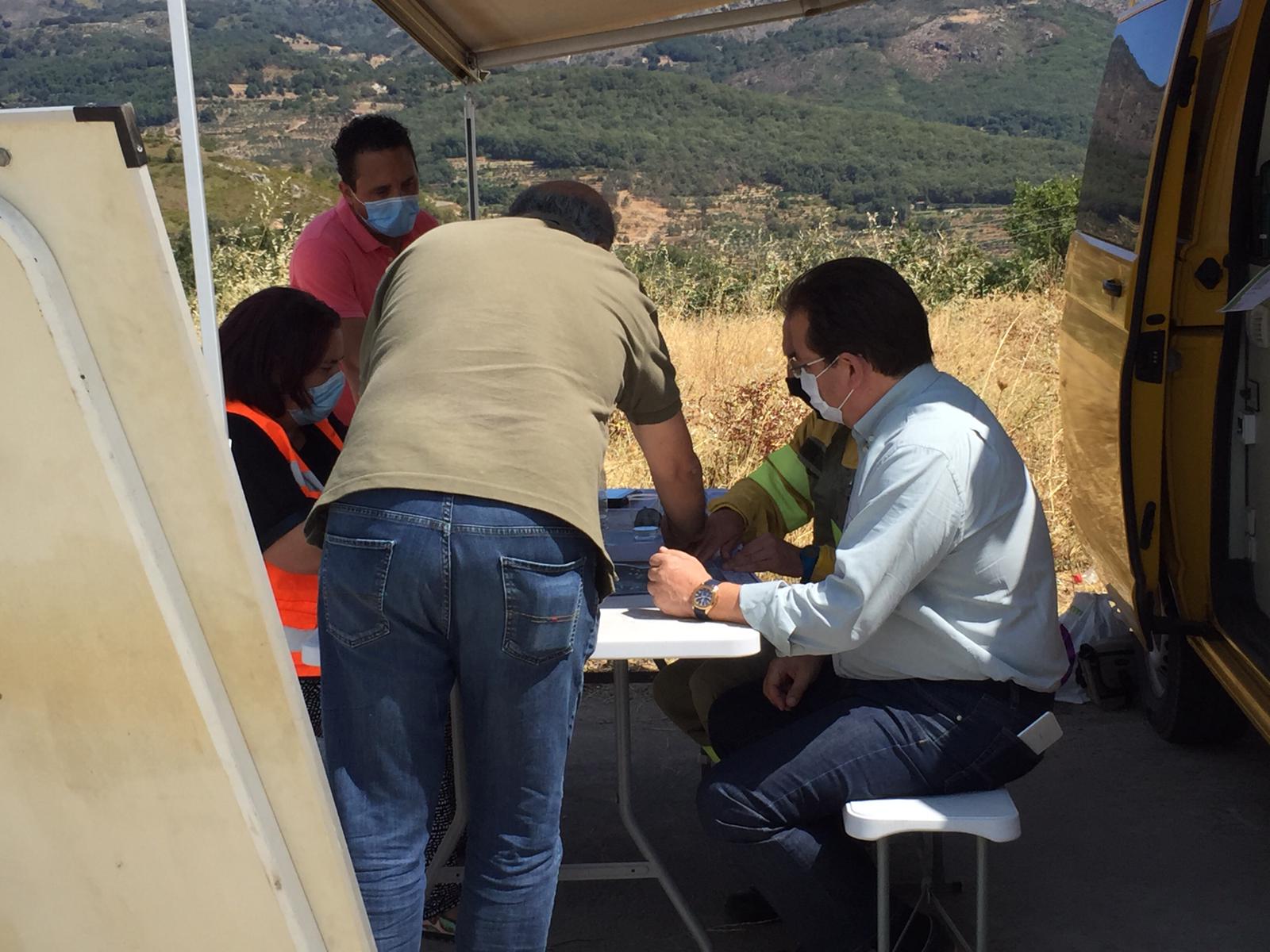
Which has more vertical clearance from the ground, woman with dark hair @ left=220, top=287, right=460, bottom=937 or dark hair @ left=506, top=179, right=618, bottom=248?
dark hair @ left=506, top=179, right=618, bottom=248

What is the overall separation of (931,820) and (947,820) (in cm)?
3

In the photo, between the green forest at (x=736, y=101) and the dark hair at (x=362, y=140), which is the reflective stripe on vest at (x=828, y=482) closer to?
the dark hair at (x=362, y=140)

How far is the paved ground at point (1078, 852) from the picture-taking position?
115 inches

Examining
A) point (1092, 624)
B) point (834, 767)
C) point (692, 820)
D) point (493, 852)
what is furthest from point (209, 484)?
point (1092, 624)

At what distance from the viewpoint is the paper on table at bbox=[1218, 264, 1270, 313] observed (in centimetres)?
247

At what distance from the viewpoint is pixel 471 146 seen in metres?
4.66

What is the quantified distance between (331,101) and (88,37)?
28180 mm

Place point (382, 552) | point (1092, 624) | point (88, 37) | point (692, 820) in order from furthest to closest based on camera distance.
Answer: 1. point (88, 37)
2. point (1092, 624)
3. point (692, 820)
4. point (382, 552)

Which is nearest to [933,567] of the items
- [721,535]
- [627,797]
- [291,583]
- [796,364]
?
[796,364]

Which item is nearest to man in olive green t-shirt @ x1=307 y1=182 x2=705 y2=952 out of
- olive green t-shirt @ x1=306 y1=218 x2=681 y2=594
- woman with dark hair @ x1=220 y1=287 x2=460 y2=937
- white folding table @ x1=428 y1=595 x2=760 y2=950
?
olive green t-shirt @ x1=306 y1=218 x2=681 y2=594

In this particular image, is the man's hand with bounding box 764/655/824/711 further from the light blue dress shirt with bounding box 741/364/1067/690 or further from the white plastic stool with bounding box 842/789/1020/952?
the white plastic stool with bounding box 842/789/1020/952

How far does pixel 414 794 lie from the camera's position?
2129mm

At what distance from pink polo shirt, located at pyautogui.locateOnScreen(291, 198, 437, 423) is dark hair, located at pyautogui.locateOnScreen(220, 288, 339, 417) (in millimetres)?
938

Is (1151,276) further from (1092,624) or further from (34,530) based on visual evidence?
(34,530)
